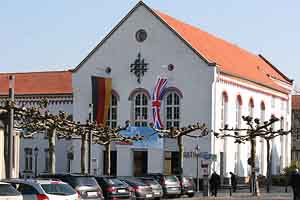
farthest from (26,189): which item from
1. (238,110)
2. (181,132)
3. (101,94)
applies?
(238,110)

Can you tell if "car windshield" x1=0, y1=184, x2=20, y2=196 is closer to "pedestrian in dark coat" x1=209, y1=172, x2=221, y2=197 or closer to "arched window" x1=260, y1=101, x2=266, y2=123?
"pedestrian in dark coat" x1=209, y1=172, x2=221, y2=197

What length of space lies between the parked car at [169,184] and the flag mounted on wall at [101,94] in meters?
24.3

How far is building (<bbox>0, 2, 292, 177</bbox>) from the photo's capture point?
224 feet

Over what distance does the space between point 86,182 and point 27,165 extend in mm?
49645

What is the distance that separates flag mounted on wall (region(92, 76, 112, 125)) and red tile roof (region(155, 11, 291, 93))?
8082 millimetres

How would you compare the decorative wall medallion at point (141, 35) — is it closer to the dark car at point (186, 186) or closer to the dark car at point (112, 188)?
the dark car at point (186, 186)

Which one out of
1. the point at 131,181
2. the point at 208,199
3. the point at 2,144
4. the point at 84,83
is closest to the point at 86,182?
the point at 131,181

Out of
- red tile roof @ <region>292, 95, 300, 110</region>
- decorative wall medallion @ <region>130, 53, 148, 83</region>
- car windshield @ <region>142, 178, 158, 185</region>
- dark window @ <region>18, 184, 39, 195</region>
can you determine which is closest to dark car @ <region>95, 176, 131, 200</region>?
car windshield @ <region>142, 178, 158, 185</region>

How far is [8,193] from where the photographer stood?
22.1m

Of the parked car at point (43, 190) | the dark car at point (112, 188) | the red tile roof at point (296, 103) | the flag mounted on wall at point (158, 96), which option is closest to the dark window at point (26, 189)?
the parked car at point (43, 190)

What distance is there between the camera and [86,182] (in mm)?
29125

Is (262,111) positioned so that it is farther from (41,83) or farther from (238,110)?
(41,83)

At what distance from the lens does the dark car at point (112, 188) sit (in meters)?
32.0

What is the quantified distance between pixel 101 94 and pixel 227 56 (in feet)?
50.1
